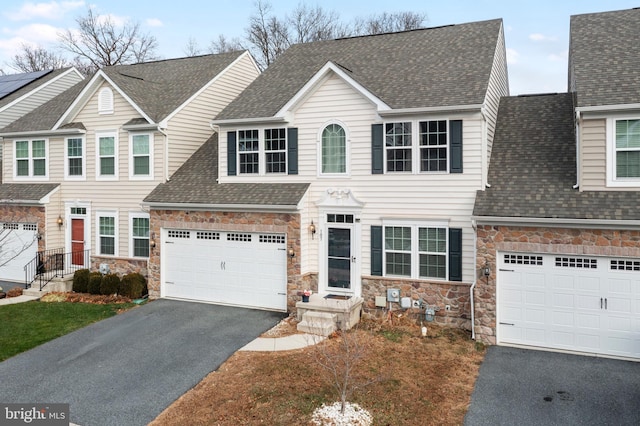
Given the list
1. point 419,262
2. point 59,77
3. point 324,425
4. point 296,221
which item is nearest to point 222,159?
point 296,221

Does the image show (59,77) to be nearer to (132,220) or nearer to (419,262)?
(132,220)

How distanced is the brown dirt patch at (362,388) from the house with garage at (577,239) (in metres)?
1.55

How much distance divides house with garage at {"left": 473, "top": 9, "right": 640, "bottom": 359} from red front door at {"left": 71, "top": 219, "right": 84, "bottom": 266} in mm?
14158

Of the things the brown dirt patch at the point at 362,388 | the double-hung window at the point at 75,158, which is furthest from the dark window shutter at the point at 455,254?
the double-hung window at the point at 75,158

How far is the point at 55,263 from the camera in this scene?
59.9 feet

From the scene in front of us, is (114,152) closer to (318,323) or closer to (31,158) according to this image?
(31,158)

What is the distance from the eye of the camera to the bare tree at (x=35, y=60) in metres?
41.7

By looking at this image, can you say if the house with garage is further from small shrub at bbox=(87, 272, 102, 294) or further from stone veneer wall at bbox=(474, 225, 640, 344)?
small shrub at bbox=(87, 272, 102, 294)

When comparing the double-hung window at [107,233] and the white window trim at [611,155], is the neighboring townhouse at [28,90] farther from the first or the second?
the white window trim at [611,155]

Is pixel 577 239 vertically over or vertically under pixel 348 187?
under

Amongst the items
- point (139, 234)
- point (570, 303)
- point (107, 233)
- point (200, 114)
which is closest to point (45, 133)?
point (107, 233)

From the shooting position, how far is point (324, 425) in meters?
7.59

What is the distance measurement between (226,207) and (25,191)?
31.1 feet

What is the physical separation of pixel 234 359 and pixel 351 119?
705cm
